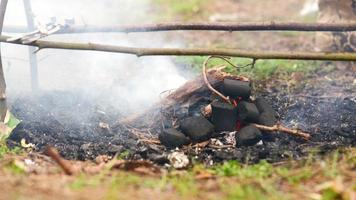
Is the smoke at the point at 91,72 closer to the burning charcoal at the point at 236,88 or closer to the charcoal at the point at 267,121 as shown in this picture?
the burning charcoal at the point at 236,88

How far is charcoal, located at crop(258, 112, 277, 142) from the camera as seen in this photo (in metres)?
5.38

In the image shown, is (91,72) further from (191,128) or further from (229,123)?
(229,123)

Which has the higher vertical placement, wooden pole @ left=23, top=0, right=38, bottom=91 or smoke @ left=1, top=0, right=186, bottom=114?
wooden pole @ left=23, top=0, right=38, bottom=91

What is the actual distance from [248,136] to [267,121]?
376 millimetres

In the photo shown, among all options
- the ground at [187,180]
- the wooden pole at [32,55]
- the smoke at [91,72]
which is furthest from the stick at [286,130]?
the wooden pole at [32,55]

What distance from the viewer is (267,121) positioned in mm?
5445

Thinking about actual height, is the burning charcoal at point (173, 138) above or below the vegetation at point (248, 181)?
below

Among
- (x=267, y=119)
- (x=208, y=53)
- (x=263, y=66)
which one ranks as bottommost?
(x=263, y=66)

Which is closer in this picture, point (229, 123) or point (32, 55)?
point (229, 123)

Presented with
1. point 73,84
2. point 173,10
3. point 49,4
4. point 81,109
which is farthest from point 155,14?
point 81,109

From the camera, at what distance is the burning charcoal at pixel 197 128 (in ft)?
17.4

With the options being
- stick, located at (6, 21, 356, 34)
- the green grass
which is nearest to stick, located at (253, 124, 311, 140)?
stick, located at (6, 21, 356, 34)

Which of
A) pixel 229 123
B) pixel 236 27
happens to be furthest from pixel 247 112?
pixel 236 27

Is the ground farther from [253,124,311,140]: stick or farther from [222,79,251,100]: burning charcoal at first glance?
[222,79,251,100]: burning charcoal
